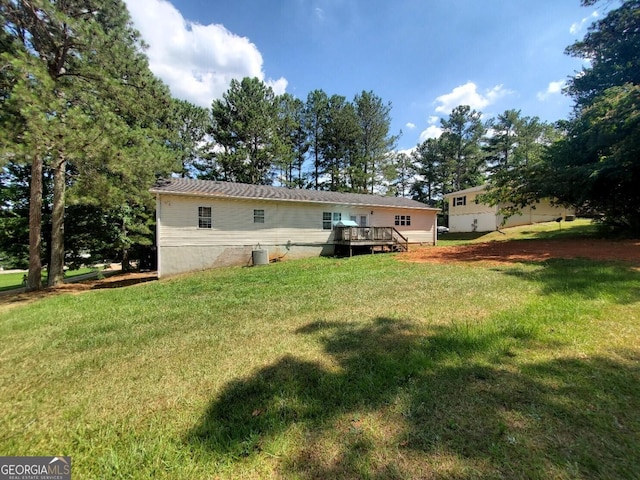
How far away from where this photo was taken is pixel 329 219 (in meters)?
16.4

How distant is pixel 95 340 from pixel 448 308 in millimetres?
6063

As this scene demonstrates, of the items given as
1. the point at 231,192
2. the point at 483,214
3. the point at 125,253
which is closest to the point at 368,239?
the point at 231,192

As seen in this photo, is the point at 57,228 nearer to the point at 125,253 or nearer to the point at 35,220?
the point at 35,220

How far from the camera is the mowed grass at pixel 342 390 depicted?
6.41 ft

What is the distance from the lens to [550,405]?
239 centimetres

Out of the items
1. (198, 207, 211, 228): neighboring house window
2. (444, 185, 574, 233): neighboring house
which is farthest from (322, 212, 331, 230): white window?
(444, 185, 574, 233): neighboring house

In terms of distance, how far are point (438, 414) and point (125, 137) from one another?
12.4 metres

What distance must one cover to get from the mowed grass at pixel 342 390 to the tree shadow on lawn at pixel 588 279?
0.10 meters

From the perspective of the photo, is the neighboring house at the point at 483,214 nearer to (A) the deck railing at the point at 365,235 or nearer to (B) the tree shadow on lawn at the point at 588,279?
(A) the deck railing at the point at 365,235

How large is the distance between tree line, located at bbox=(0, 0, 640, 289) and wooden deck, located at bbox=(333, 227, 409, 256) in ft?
22.3

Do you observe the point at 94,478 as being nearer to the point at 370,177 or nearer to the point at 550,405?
the point at 550,405

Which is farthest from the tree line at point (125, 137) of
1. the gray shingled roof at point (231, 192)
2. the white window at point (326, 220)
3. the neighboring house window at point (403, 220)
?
the white window at point (326, 220)

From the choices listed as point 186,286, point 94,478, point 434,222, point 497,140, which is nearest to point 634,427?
point 94,478

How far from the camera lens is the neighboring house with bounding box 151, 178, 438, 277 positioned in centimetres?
1234
